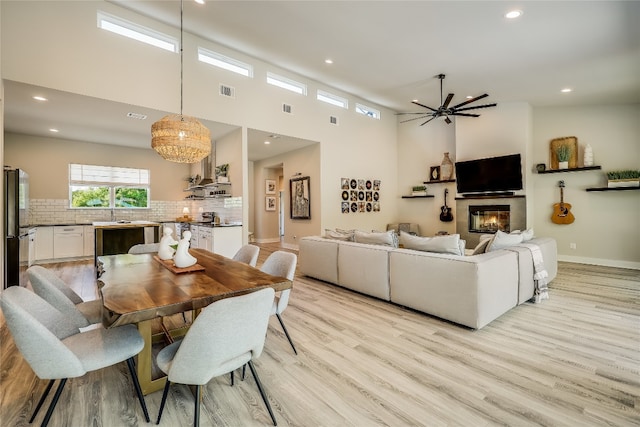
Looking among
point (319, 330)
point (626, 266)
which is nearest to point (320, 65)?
point (319, 330)

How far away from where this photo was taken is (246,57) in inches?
231

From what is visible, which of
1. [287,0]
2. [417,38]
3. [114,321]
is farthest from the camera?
[417,38]

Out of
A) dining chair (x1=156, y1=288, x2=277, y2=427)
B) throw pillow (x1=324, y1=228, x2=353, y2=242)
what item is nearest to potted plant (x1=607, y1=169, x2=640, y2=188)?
throw pillow (x1=324, y1=228, x2=353, y2=242)

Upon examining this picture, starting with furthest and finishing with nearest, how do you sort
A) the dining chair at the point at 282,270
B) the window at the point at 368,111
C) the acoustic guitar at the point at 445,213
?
1. the window at the point at 368,111
2. the acoustic guitar at the point at 445,213
3. the dining chair at the point at 282,270

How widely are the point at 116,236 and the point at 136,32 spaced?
3982 millimetres

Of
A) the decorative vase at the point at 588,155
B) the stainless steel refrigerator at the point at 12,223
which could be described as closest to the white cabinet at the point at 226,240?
the stainless steel refrigerator at the point at 12,223

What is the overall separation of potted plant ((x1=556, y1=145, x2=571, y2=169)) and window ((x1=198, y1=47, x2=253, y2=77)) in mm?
6919

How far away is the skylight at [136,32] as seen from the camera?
441cm

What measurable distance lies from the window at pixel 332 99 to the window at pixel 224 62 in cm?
193

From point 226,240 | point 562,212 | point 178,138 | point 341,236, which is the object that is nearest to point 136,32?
point 178,138

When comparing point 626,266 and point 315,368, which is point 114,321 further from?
point 626,266

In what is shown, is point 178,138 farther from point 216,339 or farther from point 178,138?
point 216,339

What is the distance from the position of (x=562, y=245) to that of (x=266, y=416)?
7520 millimetres

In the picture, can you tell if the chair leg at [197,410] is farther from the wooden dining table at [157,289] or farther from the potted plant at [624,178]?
the potted plant at [624,178]
